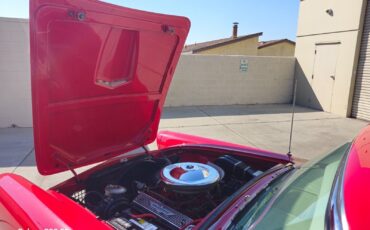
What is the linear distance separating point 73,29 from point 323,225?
1411 mm

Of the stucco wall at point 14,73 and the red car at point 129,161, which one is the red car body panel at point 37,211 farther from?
the stucco wall at point 14,73

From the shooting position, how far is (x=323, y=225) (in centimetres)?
92

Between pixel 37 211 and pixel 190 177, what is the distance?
843 millimetres

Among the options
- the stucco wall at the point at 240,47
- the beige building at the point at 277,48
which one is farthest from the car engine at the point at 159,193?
the beige building at the point at 277,48

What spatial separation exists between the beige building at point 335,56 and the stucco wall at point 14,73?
29.5 ft

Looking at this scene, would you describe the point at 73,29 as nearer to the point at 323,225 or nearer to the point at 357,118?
the point at 323,225

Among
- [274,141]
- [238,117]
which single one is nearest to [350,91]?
[238,117]

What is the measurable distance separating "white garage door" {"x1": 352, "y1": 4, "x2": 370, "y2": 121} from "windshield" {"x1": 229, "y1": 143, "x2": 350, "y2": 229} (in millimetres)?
8117

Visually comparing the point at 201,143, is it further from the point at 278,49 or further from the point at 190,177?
the point at 278,49

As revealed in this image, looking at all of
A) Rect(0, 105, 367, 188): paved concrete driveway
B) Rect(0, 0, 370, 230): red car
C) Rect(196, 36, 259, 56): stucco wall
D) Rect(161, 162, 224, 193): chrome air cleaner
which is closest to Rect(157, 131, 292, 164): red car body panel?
Rect(0, 0, 370, 230): red car

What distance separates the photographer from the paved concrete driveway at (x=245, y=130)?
4531 mm

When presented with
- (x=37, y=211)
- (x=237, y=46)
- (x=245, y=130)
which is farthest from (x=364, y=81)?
(x=237, y=46)

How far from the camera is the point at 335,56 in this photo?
30.1 ft

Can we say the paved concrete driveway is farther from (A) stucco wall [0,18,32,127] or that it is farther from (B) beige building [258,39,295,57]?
(B) beige building [258,39,295,57]
